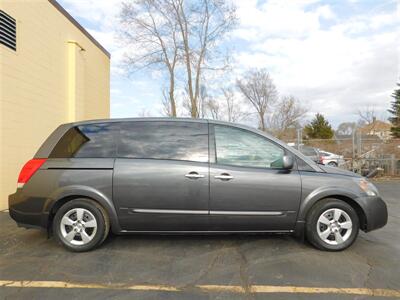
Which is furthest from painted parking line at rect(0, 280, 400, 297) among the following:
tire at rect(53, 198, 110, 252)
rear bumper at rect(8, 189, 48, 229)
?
rear bumper at rect(8, 189, 48, 229)

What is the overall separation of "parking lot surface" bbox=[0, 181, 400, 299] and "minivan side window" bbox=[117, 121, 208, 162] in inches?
49.6

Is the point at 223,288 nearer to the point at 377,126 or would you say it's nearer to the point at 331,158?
the point at 331,158

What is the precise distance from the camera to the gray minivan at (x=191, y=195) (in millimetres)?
3707

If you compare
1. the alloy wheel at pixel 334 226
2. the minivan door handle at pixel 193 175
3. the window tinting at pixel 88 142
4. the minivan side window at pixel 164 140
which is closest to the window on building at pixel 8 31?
the window tinting at pixel 88 142

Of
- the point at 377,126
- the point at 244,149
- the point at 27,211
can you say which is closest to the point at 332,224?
the point at 244,149

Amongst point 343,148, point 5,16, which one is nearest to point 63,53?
point 5,16

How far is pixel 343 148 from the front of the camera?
13492 millimetres

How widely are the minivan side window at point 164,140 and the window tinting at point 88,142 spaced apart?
153mm

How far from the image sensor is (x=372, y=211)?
3783 mm

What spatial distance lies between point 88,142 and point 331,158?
12983mm

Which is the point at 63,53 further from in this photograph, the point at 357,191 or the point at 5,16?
the point at 357,191

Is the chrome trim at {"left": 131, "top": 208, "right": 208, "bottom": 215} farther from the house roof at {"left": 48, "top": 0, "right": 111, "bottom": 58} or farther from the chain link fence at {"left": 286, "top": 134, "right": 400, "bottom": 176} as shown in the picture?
the chain link fence at {"left": 286, "top": 134, "right": 400, "bottom": 176}

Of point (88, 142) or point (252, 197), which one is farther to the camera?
point (88, 142)

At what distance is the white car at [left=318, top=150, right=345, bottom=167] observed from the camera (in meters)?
13.0
